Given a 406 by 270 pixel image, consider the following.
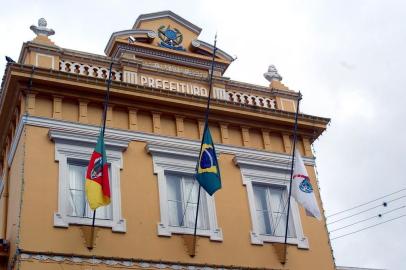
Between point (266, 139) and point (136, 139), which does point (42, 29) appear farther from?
point (266, 139)

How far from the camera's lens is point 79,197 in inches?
586

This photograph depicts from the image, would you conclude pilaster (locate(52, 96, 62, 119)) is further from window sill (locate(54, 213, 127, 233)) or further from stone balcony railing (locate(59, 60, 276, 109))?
window sill (locate(54, 213, 127, 233))

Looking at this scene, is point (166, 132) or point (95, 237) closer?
point (95, 237)

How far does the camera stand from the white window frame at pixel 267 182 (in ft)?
53.4

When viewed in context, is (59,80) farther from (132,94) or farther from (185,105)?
(185,105)

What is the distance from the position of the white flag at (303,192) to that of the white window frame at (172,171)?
2.03 metres

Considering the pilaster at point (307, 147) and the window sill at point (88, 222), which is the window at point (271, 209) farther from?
the window sill at point (88, 222)

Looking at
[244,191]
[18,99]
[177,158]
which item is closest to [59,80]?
[18,99]

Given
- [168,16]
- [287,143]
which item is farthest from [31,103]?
[287,143]

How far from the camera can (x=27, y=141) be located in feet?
48.9

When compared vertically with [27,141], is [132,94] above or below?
above

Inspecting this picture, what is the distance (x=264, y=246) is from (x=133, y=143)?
159 inches

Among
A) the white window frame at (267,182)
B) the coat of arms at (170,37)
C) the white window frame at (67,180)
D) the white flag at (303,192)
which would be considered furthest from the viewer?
the coat of arms at (170,37)

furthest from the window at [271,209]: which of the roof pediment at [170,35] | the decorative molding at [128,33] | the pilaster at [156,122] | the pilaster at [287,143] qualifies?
the decorative molding at [128,33]
